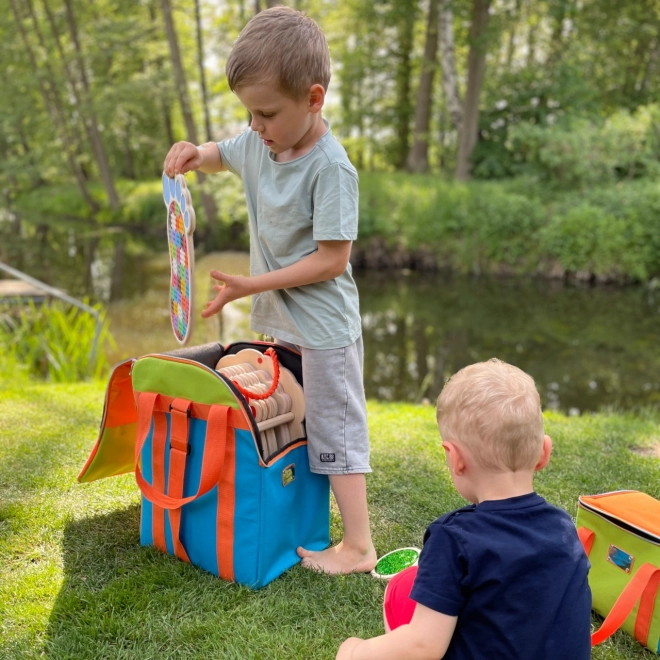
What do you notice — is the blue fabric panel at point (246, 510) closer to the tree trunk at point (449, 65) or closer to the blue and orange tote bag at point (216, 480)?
the blue and orange tote bag at point (216, 480)

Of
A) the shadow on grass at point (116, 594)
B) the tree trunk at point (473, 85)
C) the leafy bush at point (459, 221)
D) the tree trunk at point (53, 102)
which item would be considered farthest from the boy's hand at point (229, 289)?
the tree trunk at point (53, 102)

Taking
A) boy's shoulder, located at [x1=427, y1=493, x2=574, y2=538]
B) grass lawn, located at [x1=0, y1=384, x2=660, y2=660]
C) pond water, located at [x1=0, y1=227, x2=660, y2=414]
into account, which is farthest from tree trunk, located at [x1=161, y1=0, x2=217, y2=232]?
boy's shoulder, located at [x1=427, y1=493, x2=574, y2=538]

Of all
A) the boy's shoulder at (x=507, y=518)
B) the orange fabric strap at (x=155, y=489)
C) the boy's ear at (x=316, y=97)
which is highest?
the boy's ear at (x=316, y=97)

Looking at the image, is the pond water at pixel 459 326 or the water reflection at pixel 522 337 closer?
the water reflection at pixel 522 337

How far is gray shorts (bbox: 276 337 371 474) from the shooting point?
2227 millimetres

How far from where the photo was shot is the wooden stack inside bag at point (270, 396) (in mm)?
2223

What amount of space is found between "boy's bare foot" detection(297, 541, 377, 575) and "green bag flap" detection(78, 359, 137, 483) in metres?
0.79

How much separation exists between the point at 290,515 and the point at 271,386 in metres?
0.43

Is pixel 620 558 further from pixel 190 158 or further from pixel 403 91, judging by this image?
pixel 403 91

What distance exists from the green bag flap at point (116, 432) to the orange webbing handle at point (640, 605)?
1.70 metres

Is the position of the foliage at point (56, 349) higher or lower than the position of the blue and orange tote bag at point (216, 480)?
lower

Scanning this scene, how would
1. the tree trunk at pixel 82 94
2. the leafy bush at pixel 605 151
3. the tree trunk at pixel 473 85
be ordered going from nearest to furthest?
1. the leafy bush at pixel 605 151
2. the tree trunk at pixel 473 85
3. the tree trunk at pixel 82 94

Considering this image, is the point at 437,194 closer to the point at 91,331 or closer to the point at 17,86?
the point at 91,331

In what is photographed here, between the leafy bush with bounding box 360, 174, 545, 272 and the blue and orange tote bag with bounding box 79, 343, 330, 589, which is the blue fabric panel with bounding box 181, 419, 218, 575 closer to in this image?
the blue and orange tote bag with bounding box 79, 343, 330, 589
